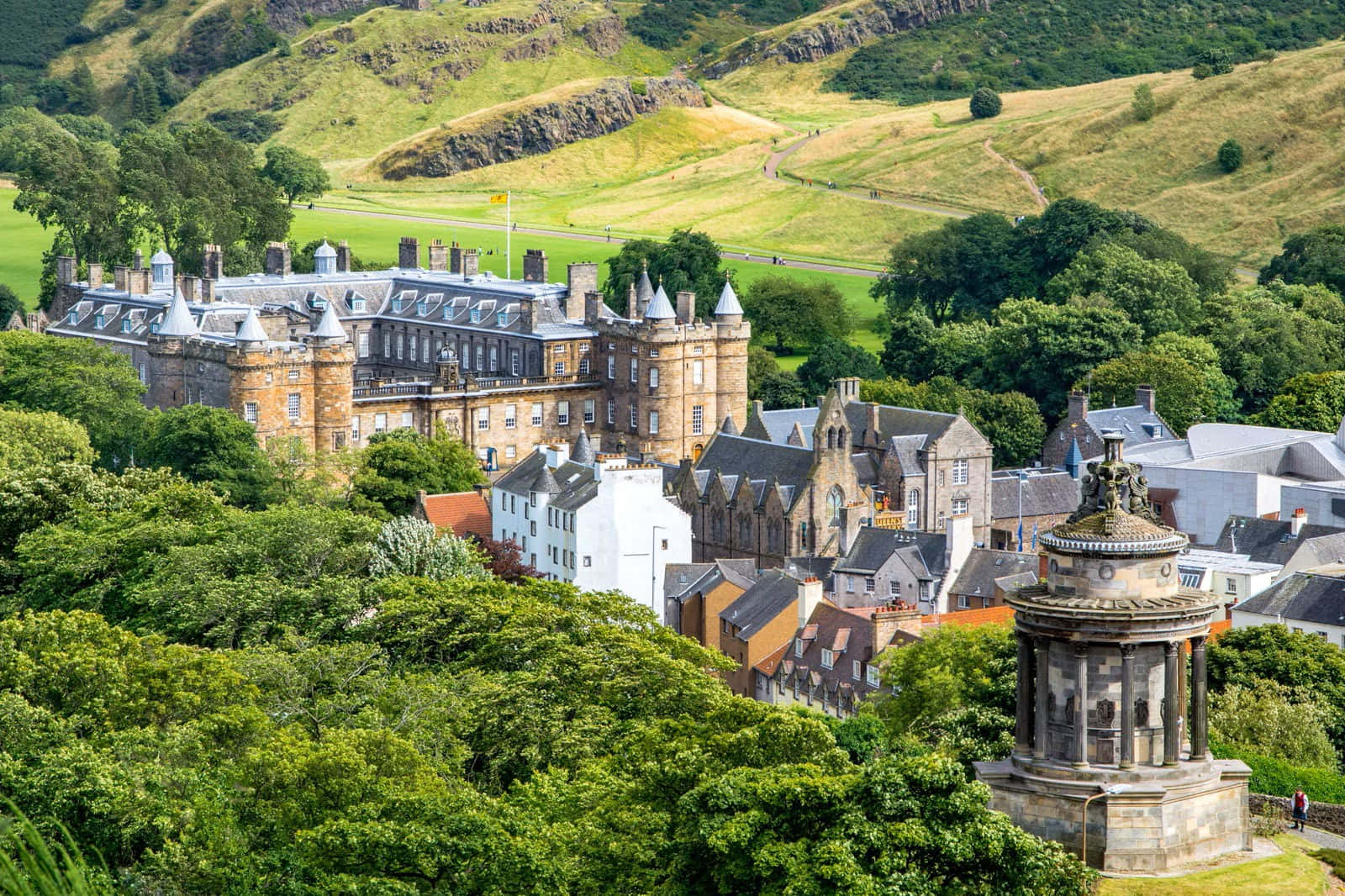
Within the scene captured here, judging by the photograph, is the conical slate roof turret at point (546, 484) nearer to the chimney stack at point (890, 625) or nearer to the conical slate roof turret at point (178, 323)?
the chimney stack at point (890, 625)

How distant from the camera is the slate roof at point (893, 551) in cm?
9481

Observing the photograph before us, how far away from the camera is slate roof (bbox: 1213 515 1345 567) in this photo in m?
97.6

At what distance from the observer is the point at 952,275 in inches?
6939

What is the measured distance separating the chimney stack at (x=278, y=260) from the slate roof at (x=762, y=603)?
2737 inches

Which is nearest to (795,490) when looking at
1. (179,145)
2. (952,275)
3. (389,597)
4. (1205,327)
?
(389,597)

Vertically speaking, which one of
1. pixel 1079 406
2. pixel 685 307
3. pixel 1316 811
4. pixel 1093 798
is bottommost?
pixel 1316 811

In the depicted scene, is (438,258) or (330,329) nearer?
(330,329)

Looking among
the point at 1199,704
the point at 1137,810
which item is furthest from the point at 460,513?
the point at 1137,810

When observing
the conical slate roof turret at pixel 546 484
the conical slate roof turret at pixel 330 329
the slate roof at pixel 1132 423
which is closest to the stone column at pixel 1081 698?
the conical slate roof turret at pixel 546 484

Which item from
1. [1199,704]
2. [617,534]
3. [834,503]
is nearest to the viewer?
[1199,704]

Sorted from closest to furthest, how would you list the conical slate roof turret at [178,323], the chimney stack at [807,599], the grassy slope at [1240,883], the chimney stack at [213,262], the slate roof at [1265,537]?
the grassy slope at [1240,883] < the chimney stack at [807,599] < the slate roof at [1265,537] < the conical slate roof turret at [178,323] < the chimney stack at [213,262]

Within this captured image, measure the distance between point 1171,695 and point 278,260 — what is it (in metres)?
120

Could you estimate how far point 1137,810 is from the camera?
41.5 m

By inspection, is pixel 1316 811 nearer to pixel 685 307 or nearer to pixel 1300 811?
pixel 1300 811
